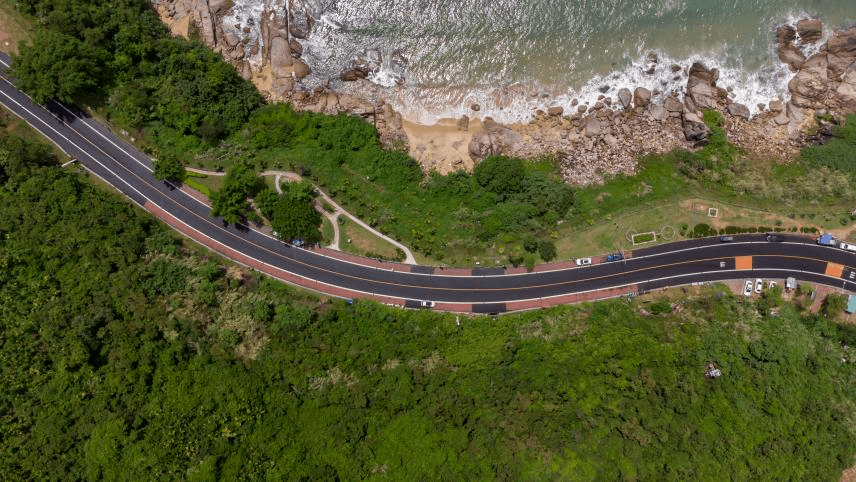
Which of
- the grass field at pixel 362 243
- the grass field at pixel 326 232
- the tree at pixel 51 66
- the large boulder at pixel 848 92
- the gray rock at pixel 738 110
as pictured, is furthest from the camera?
the gray rock at pixel 738 110

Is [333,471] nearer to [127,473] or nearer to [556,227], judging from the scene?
[127,473]

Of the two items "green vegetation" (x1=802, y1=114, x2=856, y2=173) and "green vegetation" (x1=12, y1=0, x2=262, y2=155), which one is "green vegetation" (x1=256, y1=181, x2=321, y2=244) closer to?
"green vegetation" (x1=12, y1=0, x2=262, y2=155)

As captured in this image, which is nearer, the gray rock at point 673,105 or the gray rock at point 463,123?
the gray rock at point 673,105

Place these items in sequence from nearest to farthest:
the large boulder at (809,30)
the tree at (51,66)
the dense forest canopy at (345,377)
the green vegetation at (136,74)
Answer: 1. the dense forest canopy at (345,377)
2. the tree at (51,66)
3. the green vegetation at (136,74)
4. the large boulder at (809,30)

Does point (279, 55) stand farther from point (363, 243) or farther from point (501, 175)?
point (501, 175)

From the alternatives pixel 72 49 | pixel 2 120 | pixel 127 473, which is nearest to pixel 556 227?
pixel 127 473

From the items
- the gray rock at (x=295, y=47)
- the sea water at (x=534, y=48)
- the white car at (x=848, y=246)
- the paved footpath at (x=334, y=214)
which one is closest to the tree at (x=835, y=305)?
the white car at (x=848, y=246)

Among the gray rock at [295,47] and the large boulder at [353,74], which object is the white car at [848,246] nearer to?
the large boulder at [353,74]
